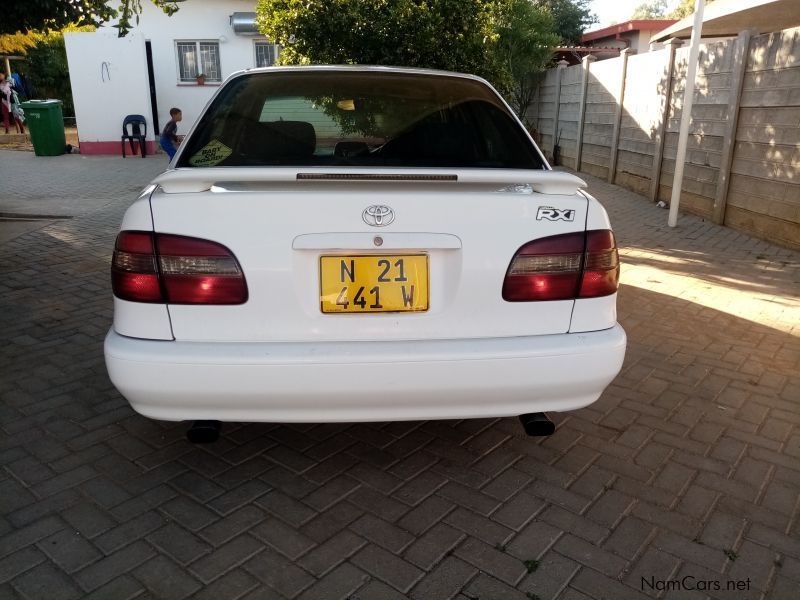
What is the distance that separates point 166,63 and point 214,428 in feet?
56.6

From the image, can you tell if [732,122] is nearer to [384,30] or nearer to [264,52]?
[384,30]

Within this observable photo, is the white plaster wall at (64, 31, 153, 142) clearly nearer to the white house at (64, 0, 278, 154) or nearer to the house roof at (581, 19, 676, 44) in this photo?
the white house at (64, 0, 278, 154)

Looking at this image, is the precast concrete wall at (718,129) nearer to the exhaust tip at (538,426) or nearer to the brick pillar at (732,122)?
the brick pillar at (732,122)

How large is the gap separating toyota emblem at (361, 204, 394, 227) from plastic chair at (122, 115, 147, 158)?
51.4 feet

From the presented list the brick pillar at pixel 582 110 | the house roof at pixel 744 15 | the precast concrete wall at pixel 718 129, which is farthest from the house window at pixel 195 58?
the house roof at pixel 744 15

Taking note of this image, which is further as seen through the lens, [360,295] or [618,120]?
[618,120]

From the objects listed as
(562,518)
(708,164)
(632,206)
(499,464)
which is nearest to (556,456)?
(499,464)

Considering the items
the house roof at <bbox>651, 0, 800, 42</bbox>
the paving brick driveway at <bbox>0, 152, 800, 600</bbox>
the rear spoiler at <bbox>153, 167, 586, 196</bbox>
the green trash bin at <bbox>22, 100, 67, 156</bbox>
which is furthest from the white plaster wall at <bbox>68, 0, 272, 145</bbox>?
the rear spoiler at <bbox>153, 167, 586, 196</bbox>

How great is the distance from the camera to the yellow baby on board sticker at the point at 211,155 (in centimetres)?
282

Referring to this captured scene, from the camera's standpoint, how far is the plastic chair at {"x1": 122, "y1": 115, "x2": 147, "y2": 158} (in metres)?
16.1

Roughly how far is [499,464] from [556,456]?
277mm

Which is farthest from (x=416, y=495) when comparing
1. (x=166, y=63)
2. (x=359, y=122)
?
(x=166, y=63)

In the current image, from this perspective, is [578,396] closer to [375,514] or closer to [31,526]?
[375,514]

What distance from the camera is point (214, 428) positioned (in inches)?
98.2
